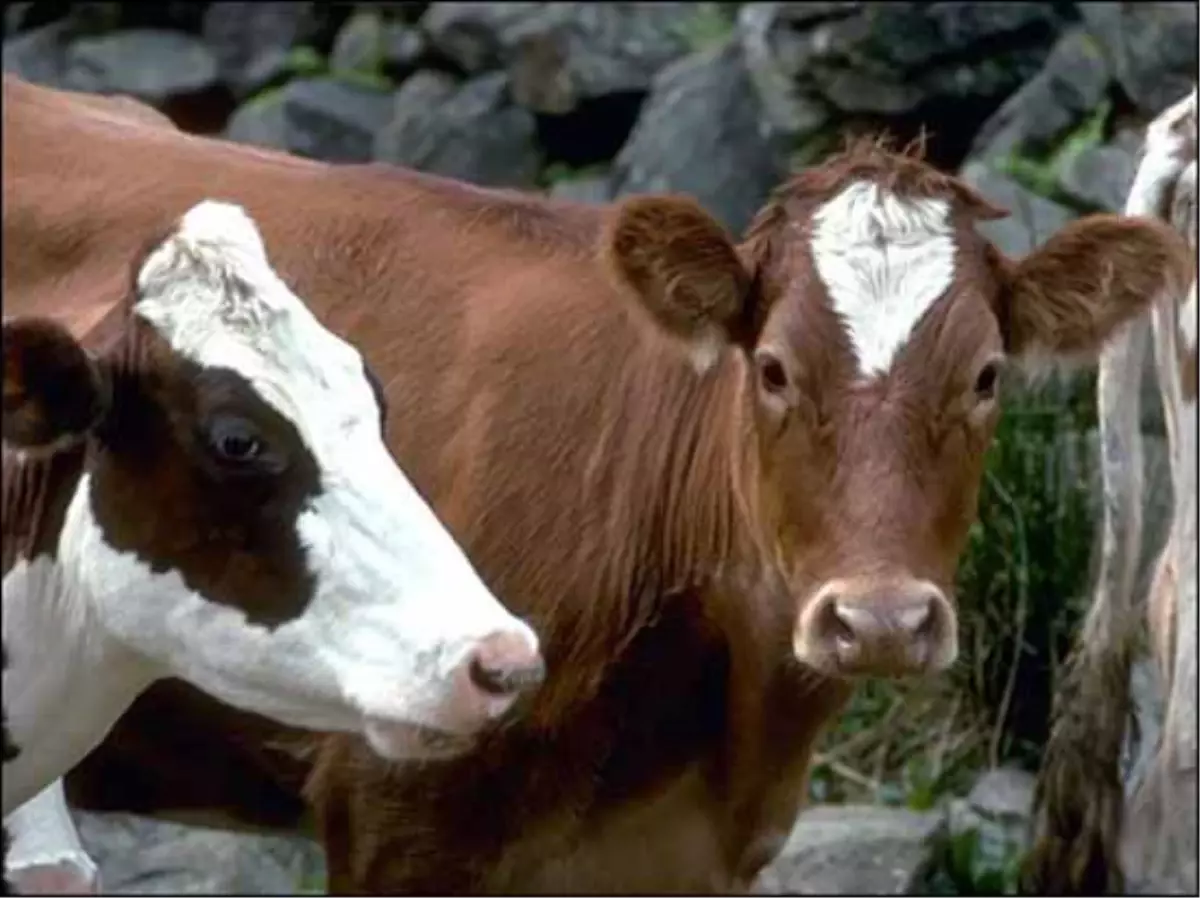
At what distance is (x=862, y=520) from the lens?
4926mm

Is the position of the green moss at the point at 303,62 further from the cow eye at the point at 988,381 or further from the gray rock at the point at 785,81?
the cow eye at the point at 988,381

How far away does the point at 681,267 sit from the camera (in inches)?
206

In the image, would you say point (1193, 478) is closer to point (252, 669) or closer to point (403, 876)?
point (403, 876)

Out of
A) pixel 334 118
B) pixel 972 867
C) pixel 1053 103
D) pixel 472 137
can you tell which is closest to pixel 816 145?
pixel 1053 103

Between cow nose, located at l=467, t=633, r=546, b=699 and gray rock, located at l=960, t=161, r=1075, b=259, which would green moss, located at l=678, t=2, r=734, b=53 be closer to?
gray rock, located at l=960, t=161, r=1075, b=259

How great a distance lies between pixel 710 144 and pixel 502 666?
6033 millimetres

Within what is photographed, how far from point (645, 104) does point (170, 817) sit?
4461 mm

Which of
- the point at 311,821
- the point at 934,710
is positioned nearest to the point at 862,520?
the point at 311,821

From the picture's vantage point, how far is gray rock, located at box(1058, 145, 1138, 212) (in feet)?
29.4

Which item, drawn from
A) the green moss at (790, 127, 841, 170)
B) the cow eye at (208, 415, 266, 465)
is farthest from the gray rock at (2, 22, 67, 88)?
the cow eye at (208, 415, 266, 465)

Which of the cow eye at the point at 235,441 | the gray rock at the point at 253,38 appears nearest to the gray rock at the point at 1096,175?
the gray rock at the point at 253,38

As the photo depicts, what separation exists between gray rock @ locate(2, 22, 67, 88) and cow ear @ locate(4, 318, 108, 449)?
298 inches

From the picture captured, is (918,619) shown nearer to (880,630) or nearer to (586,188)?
(880,630)

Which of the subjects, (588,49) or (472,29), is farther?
(472,29)
